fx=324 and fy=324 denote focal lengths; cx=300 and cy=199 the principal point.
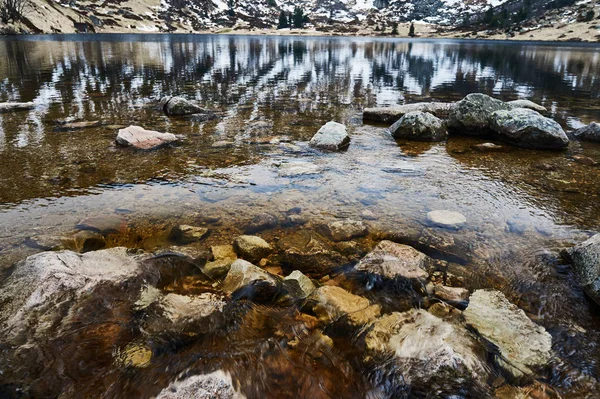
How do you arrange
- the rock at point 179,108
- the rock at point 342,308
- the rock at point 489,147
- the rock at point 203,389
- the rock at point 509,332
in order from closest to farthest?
1. the rock at point 203,389
2. the rock at point 509,332
3. the rock at point 342,308
4. the rock at point 489,147
5. the rock at point 179,108

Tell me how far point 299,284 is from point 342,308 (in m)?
0.66

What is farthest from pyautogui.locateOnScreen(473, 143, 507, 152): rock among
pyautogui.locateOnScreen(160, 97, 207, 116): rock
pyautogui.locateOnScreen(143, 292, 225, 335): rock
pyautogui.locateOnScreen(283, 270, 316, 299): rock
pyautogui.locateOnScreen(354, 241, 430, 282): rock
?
pyautogui.locateOnScreen(160, 97, 207, 116): rock

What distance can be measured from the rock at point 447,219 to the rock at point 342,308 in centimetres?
253

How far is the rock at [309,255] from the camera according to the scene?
491 centimetres

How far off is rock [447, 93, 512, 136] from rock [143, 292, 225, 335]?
11.1 metres

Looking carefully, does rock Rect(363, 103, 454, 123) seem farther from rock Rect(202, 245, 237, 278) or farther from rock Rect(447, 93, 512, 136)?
rock Rect(202, 245, 237, 278)

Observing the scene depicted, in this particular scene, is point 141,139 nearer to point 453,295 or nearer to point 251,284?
point 251,284

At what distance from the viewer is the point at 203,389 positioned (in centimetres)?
293

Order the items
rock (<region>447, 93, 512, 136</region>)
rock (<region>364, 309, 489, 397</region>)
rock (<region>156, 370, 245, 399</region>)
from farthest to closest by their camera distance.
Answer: rock (<region>447, 93, 512, 136</region>)
rock (<region>364, 309, 489, 397</region>)
rock (<region>156, 370, 245, 399</region>)

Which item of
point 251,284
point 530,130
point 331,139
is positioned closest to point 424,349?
point 251,284

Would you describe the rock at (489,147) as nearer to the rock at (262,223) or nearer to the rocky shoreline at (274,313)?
the rocky shoreline at (274,313)

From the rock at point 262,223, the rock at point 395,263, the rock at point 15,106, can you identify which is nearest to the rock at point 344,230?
the rock at point 395,263

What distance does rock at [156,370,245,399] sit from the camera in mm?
2883

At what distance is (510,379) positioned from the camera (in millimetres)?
3191
